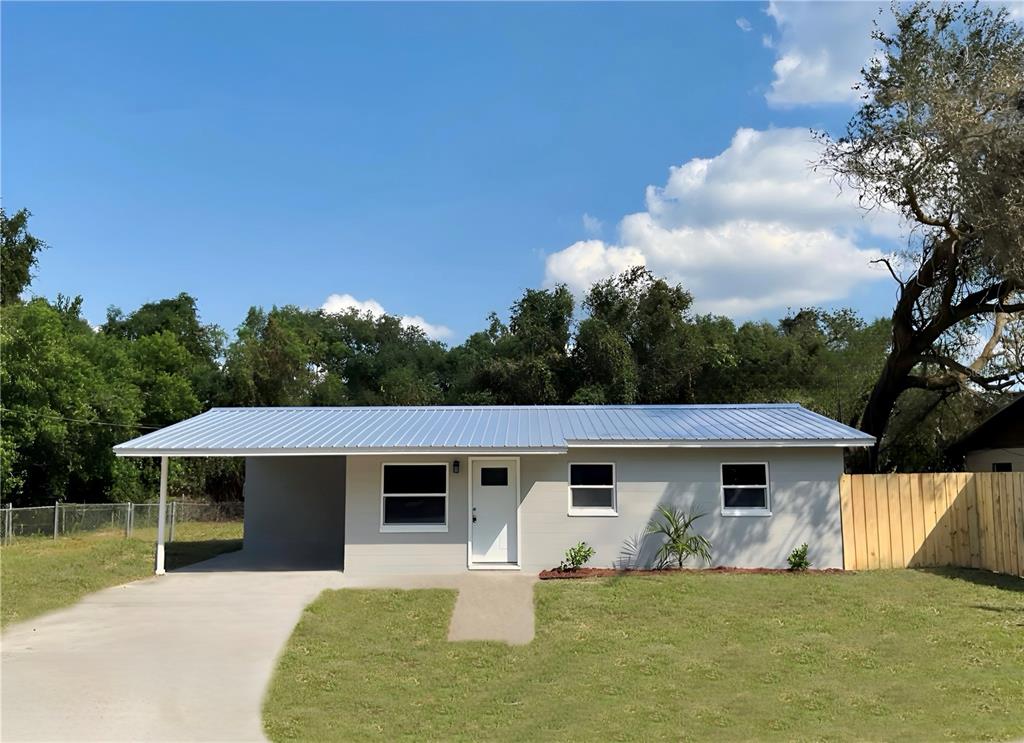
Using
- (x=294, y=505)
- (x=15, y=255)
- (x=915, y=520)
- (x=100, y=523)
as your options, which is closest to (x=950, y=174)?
(x=915, y=520)

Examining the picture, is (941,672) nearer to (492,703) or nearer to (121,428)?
(492,703)

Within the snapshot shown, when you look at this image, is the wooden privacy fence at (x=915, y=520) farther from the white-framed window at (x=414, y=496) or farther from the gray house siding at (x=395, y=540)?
the white-framed window at (x=414, y=496)

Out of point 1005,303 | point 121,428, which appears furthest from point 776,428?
point 121,428

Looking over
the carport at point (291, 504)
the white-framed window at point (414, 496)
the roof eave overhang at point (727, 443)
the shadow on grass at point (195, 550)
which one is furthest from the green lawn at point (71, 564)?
the roof eave overhang at point (727, 443)

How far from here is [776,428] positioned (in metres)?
16.8

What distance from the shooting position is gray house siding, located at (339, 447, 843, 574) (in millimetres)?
15727

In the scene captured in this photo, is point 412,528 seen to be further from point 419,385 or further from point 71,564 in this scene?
point 419,385

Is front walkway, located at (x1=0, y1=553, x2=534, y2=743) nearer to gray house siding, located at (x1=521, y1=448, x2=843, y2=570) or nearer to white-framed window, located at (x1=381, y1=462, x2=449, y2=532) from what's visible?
white-framed window, located at (x1=381, y1=462, x2=449, y2=532)

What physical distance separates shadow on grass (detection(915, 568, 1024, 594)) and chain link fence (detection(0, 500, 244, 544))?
61.6 feet

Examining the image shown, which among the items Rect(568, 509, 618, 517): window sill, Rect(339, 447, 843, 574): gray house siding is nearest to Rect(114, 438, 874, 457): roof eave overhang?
Rect(339, 447, 843, 574): gray house siding

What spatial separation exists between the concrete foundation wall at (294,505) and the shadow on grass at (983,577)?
1405 centimetres

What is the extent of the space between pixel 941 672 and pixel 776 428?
802 cm

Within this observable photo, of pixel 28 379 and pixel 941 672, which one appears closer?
pixel 941 672

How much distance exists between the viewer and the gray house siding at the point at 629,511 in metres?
15.7
